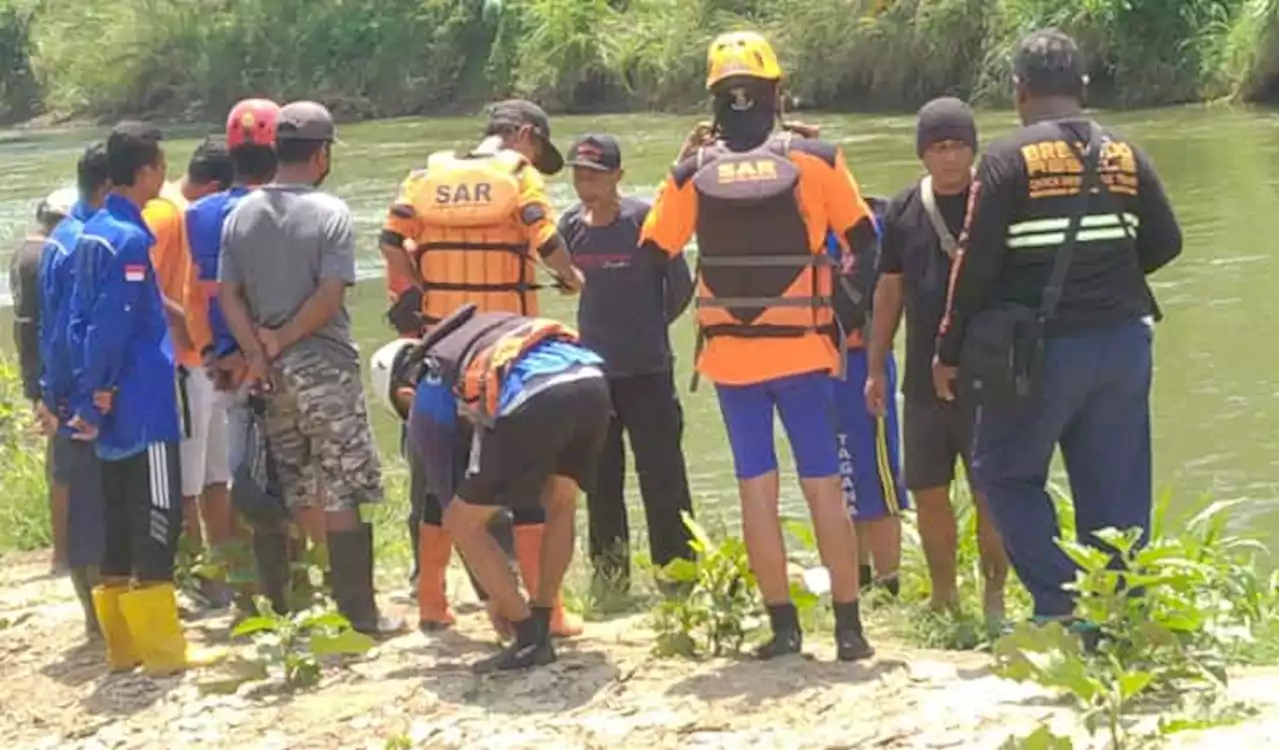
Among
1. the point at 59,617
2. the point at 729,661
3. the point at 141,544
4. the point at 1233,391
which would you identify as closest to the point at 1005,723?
the point at 729,661

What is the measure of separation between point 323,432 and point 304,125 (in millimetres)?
921

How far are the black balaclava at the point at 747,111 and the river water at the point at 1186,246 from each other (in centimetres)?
351

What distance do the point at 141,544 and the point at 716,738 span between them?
6.34 feet

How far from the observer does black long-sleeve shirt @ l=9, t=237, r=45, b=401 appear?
7.42m

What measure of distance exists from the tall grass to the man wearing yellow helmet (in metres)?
4.06

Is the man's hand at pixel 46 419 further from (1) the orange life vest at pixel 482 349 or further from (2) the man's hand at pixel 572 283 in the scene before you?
(2) the man's hand at pixel 572 283

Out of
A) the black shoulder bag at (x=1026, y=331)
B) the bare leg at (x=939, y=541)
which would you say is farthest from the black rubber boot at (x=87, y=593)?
the black shoulder bag at (x=1026, y=331)

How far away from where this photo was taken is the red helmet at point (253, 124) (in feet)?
20.8

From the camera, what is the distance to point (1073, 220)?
5199 millimetres

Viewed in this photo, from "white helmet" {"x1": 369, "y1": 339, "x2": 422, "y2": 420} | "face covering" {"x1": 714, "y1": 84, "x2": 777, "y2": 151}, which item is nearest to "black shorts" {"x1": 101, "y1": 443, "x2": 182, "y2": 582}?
"white helmet" {"x1": 369, "y1": 339, "x2": 422, "y2": 420}

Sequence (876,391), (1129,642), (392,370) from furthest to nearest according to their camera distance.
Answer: (876,391), (392,370), (1129,642)

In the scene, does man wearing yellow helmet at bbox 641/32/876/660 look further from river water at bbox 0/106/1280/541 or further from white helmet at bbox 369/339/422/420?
river water at bbox 0/106/1280/541

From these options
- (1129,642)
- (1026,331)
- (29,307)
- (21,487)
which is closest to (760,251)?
(1026,331)

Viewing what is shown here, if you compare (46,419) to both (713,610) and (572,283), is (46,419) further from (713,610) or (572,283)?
(713,610)
